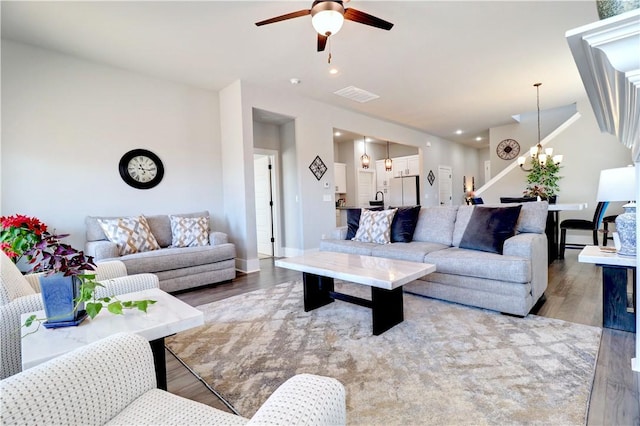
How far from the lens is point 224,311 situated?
9.37ft

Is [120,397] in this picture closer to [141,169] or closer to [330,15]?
[330,15]

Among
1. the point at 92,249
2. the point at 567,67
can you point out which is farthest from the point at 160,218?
the point at 567,67

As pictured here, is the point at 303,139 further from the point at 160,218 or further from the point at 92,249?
the point at 92,249

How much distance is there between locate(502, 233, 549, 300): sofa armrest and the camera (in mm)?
2570

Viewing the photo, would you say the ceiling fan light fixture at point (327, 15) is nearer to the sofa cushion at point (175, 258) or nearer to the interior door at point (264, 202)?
the sofa cushion at point (175, 258)

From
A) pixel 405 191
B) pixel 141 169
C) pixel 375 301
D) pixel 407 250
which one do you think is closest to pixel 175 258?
pixel 141 169

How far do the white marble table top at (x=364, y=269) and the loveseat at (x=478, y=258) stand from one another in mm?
494

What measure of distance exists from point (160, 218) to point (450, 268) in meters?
3.64

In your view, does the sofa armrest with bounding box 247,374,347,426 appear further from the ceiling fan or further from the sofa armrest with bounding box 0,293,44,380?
the ceiling fan

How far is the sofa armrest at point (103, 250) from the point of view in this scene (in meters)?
3.20

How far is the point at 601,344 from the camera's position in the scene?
2.02 metres

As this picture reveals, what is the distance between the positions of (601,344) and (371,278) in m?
1.57

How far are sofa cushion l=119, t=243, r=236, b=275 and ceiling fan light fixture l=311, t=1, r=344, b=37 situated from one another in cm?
273

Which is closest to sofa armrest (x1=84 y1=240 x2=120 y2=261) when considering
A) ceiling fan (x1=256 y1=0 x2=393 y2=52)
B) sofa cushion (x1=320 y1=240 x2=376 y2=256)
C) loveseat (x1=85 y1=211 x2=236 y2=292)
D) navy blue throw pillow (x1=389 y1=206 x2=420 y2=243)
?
loveseat (x1=85 y1=211 x2=236 y2=292)
